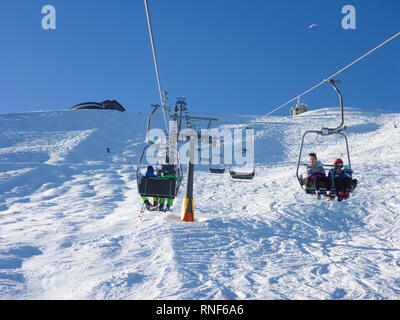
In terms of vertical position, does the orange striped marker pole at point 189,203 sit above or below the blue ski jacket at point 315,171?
below

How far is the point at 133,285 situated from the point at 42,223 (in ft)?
21.8

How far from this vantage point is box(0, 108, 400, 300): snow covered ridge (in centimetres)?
620

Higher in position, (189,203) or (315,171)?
(315,171)

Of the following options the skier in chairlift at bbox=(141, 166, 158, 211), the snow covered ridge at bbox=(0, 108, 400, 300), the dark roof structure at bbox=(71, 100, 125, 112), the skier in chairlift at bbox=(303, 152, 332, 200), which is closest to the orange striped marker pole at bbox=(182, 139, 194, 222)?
the snow covered ridge at bbox=(0, 108, 400, 300)

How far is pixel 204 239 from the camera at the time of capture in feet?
29.1

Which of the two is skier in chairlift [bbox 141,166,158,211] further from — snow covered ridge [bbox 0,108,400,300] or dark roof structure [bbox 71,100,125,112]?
dark roof structure [bbox 71,100,125,112]

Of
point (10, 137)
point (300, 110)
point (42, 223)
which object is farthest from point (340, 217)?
point (300, 110)

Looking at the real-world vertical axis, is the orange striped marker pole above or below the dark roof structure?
below

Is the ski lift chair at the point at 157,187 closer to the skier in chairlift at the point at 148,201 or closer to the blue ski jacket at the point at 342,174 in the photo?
the skier in chairlift at the point at 148,201

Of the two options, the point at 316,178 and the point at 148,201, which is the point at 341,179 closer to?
the point at 316,178

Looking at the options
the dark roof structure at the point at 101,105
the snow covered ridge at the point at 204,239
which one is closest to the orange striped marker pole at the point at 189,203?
the snow covered ridge at the point at 204,239

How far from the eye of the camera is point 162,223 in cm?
1038

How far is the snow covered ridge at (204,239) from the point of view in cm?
620

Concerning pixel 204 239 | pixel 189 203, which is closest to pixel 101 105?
pixel 189 203
